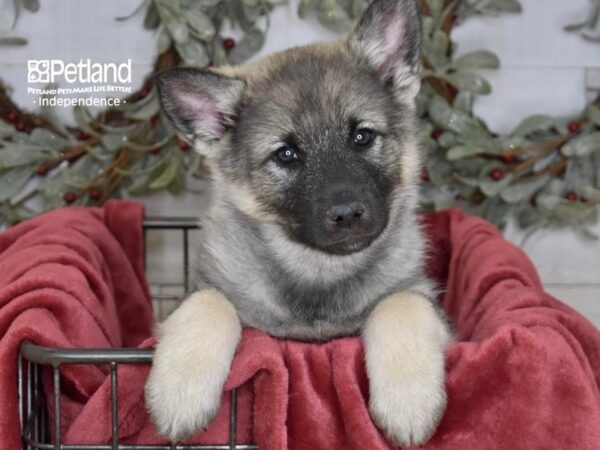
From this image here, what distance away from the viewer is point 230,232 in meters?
2.06

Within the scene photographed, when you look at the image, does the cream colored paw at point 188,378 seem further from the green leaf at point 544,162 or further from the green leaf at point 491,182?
the green leaf at point 544,162

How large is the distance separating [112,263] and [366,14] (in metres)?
1.18

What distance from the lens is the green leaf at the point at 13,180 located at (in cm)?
291

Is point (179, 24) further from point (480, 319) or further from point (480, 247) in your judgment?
point (480, 319)

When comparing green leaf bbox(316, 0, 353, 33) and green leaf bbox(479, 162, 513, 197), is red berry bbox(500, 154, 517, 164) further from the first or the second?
green leaf bbox(316, 0, 353, 33)

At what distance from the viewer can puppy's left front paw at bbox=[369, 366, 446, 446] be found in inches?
57.6

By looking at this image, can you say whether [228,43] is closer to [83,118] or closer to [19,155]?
[83,118]

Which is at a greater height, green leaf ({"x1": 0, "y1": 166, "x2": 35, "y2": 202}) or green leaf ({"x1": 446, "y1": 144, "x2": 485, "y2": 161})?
green leaf ({"x1": 446, "y1": 144, "x2": 485, "y2": 161})

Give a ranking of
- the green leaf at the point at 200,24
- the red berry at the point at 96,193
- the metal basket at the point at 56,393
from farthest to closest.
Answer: the red berry at the point at 96,193
the green leaf at the point at 200,24
the metal basket at the point at 56,393

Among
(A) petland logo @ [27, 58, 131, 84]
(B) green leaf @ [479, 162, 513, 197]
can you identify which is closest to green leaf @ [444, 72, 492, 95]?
(B) green leaf @ [479, 162, 513, 197]

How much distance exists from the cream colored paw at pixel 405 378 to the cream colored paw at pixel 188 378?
0.94 ft

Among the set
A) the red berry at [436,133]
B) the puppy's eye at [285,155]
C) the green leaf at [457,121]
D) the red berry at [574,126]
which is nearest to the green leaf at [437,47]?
the green leaf at [457,121]

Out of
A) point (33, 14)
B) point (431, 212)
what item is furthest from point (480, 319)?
point (33, 14)

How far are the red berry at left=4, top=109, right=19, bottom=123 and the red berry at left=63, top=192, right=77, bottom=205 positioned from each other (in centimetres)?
33
